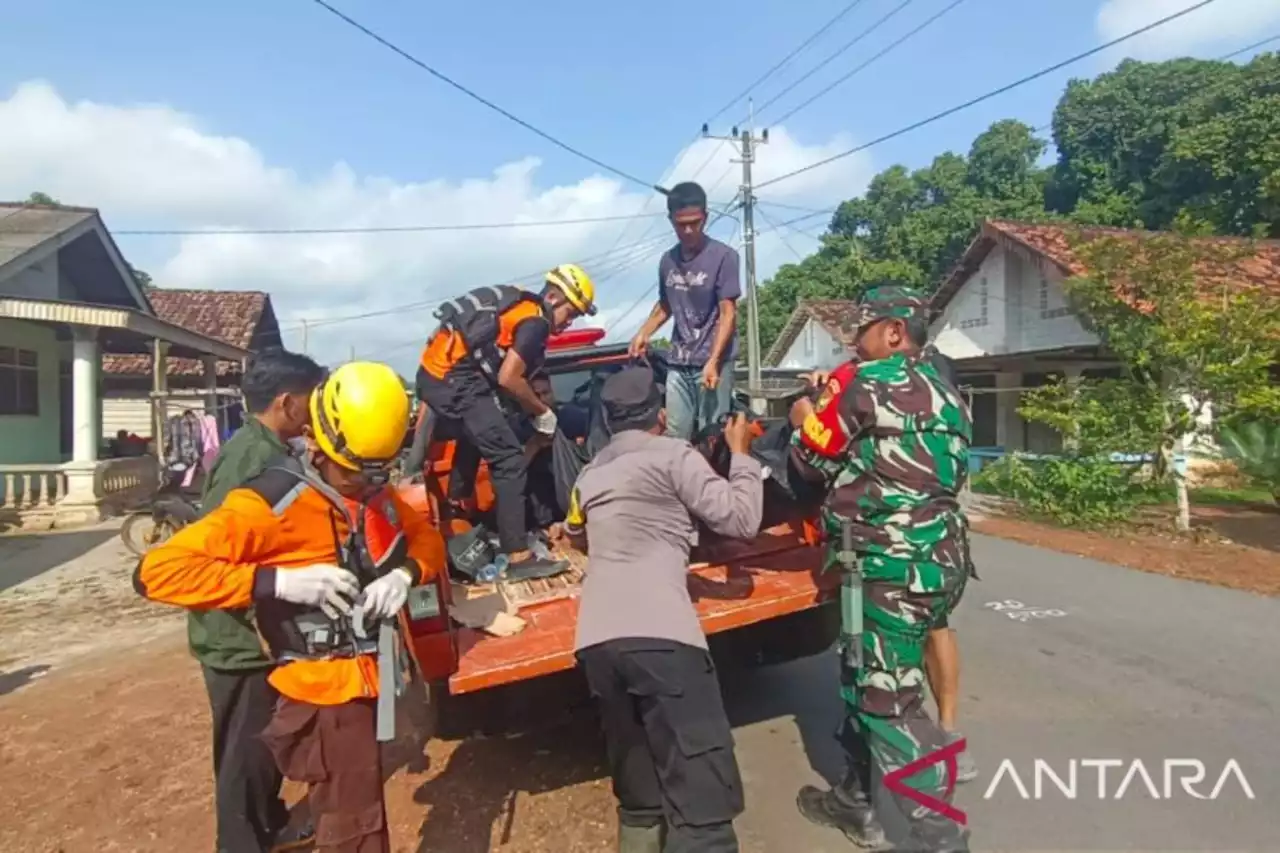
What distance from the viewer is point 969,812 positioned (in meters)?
3.61

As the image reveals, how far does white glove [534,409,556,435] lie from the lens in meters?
4.44

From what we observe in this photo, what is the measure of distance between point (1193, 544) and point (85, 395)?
566 inches

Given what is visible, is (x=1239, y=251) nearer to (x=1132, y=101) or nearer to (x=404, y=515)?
(x=404, y=515)

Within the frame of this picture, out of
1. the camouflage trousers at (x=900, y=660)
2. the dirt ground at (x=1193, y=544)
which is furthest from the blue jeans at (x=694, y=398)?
the dirt ground at (x=1193, y=544)

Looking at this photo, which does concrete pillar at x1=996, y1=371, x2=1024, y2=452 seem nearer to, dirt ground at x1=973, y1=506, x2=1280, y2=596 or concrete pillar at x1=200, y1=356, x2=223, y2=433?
dirt ground at x1=973, y1=506, x2=1280, y2=596

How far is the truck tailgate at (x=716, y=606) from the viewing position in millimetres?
3201

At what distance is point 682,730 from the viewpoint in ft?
9.06

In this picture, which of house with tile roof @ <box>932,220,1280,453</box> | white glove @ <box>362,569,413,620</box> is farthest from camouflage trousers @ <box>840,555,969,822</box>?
house with tile roof @ <box>932,220,1280,453</box>

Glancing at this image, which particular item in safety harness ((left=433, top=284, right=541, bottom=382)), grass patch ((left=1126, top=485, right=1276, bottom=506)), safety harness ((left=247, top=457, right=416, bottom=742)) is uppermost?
safety harness ((left=433, top=284, right=541, bottom=382))

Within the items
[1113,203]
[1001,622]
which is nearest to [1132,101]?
[1113,203]

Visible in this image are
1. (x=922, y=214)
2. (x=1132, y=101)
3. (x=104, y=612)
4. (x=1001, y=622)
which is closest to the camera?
(x=1001, y=622)

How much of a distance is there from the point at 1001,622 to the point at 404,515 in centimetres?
523

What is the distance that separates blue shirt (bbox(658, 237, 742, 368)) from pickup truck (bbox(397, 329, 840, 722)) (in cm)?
64

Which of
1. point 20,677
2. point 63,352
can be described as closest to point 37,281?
point 63,352
